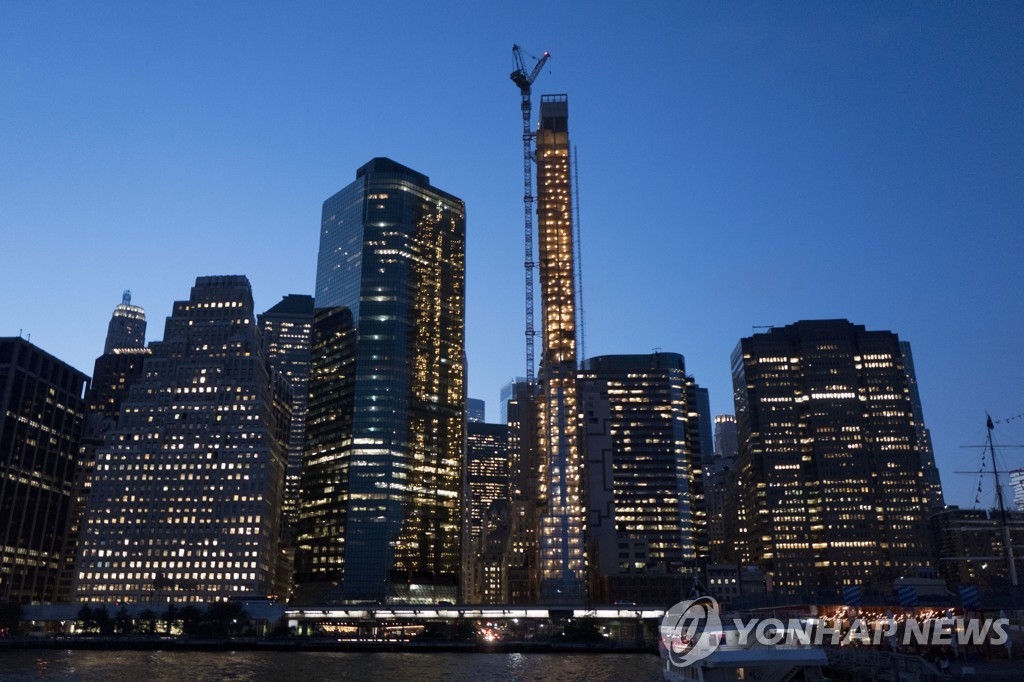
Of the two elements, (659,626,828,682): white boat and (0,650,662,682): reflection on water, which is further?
(0,650,662,682): reflection on water

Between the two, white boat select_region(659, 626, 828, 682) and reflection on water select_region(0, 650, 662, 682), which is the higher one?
white boat select_region(659, 626, 828, 682)

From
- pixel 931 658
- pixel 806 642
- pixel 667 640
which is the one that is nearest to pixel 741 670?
pixel 806 642

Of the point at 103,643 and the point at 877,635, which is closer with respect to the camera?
the point at 877,635

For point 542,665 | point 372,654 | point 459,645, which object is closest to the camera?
point 542,665

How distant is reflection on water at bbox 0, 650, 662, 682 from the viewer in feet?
338

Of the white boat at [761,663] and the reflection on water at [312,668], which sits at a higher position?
the white boat at [761,663]

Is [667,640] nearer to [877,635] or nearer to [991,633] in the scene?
[877,635]

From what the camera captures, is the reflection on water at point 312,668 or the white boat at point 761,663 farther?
the reflection on water at point 312,668

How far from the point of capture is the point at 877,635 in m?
80.7

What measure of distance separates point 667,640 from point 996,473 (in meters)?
58.4

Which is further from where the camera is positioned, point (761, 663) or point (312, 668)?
point (312, 668)

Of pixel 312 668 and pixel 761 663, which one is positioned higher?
pixel 761 663

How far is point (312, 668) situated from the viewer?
119812 millimetres

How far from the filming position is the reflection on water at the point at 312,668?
338 ft
